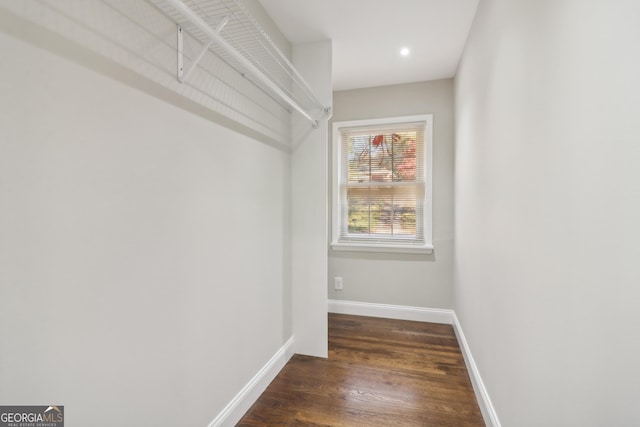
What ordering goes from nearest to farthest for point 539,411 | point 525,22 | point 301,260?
point 539,411 < point 525,22 < point 301,260

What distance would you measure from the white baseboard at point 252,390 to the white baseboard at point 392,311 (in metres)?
1.09

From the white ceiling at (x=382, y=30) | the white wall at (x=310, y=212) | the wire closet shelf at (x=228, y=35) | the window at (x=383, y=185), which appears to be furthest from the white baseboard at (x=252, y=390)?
the white ceiling at (x=382, y=30)

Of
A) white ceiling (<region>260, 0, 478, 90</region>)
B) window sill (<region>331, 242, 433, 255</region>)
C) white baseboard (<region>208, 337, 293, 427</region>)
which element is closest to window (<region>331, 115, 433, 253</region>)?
window sill (<region>331, 242, 433, 255</region>)

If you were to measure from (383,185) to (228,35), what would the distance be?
2180mm

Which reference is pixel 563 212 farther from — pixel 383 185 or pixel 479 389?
pixel 383 185

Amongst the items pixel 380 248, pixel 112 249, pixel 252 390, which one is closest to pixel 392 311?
pixel 380 248

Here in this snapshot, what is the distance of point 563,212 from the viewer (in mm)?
872

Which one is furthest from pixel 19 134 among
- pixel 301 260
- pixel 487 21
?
pixel 487 21

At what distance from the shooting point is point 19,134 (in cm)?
72

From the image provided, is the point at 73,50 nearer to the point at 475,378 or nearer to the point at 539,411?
the point at 539,411

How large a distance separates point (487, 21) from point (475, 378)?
215 cm

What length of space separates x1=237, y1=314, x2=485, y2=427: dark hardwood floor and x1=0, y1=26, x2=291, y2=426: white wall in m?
0.39

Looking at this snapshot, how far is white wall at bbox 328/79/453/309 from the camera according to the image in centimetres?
305

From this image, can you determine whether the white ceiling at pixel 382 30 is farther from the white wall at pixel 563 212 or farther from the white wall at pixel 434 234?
the white wall at pixel 563 212
